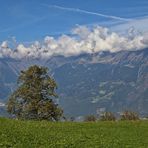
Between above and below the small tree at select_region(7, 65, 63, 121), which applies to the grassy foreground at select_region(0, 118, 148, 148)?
below

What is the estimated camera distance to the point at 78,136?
50219 millimetres

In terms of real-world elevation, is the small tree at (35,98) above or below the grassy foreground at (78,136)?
above

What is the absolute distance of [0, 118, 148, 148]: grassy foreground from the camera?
40906mm

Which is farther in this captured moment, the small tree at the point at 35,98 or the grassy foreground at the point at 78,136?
the small tree at the point at 35,98

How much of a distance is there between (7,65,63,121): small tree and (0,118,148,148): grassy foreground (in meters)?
55.1

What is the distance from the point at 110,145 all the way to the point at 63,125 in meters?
19.0

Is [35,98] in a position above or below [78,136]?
above

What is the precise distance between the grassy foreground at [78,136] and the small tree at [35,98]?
181 feet

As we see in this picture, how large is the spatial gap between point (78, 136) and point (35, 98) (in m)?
74.6

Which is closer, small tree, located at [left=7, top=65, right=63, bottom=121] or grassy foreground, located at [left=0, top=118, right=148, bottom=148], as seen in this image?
grassy foreground, located at [left=0, top=118, right=148, bottom=148]

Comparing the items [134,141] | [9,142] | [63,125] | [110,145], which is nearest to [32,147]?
[9,142]

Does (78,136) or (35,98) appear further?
(35,98)

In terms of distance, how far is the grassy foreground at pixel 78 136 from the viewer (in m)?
40.9

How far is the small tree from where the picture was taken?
402ft
